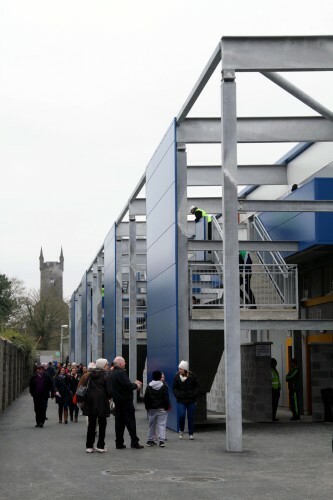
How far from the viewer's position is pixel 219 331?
23.0 metres

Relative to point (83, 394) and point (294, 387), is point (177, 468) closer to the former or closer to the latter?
point (83, 394)

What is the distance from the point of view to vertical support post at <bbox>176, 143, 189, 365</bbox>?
2181cm

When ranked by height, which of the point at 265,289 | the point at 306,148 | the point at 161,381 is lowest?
the point at 161,381

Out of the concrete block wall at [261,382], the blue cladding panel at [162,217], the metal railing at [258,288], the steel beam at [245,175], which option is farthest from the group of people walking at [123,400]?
the steel beam at [245,175]

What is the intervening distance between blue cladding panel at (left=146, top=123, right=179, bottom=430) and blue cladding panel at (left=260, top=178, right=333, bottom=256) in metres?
3.32

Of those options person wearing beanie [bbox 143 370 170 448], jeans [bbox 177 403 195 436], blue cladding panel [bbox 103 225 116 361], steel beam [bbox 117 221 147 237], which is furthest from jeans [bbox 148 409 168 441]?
steel beam [bbox 117 221 147 237]

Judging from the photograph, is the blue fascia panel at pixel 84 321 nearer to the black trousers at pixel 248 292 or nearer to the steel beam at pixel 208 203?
the steel beam at pixel 208 203

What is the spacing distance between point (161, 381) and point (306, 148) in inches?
445

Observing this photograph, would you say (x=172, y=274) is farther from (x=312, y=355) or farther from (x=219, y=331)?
(x=312, y=355)

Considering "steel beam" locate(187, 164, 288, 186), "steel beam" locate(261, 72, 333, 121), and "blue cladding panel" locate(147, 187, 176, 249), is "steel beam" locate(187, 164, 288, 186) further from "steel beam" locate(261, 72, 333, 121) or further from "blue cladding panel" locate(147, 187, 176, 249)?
"steel beam" locate(261, 72, 333, 121)

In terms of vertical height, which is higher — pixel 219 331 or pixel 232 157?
pixel 232 157

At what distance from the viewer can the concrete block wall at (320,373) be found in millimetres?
23312

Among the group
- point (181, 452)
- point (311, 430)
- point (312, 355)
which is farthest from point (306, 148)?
point (181, 452)

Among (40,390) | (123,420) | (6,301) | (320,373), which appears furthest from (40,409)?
(6,301)
